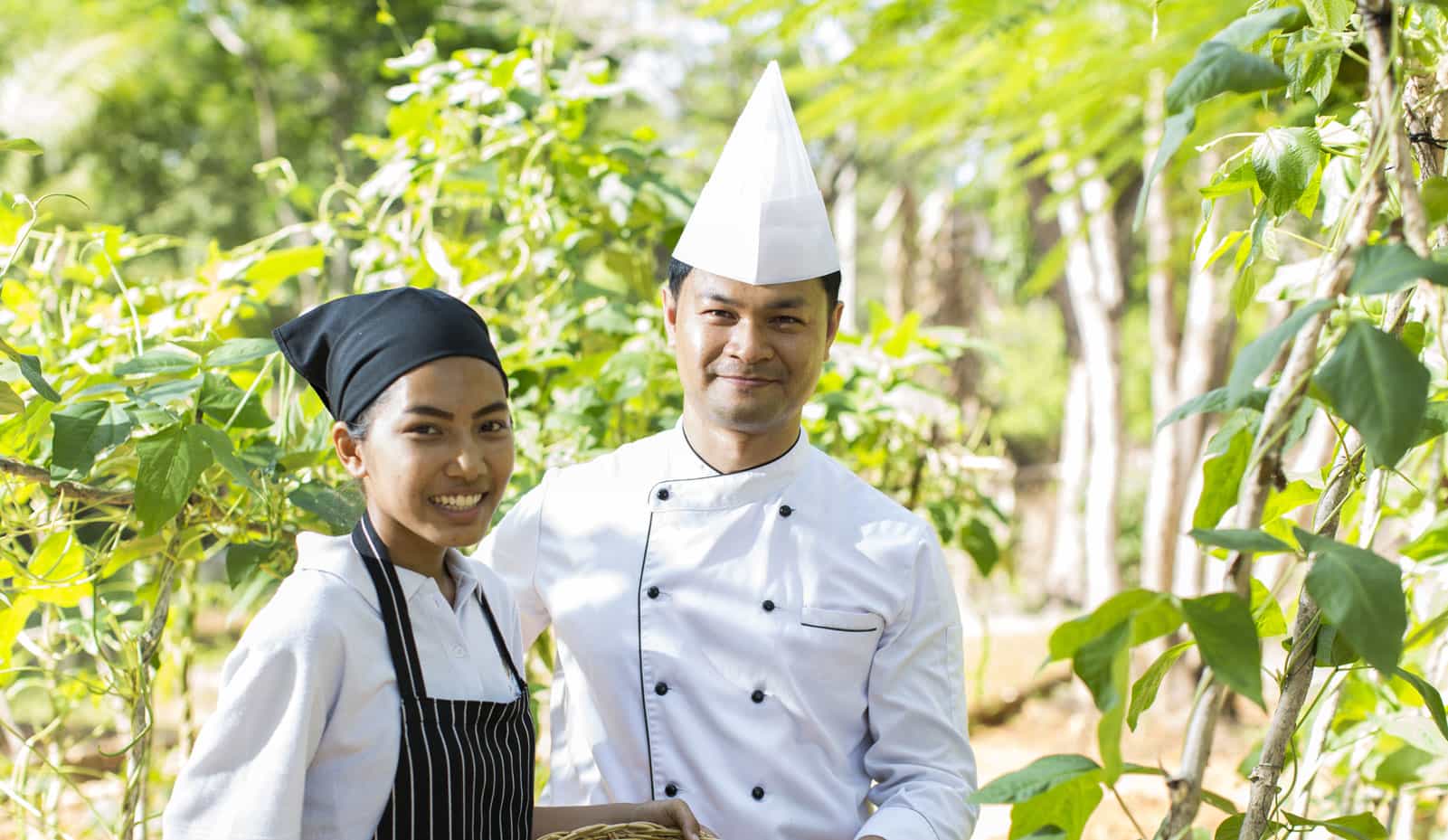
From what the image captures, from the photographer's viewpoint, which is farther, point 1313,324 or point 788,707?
point 788,707

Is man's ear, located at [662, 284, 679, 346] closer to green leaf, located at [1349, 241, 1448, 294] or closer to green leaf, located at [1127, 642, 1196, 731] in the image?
green leaf, located at [1127, 642, 1196, 731]

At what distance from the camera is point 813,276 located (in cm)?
157

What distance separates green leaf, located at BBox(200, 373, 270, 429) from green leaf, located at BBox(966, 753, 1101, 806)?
1.04 metres

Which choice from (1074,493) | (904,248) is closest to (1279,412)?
(1074,493)

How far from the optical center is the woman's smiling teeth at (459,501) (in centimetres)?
119

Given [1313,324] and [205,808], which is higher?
[1313,324]

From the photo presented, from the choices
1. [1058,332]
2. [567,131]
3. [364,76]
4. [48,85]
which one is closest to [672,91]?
[364,76]

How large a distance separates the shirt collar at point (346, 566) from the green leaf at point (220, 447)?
0.73ft

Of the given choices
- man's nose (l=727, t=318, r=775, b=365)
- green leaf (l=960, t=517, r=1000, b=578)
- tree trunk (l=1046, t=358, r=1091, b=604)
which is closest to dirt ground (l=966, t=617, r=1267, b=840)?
tree trunk (l=1046, t=358, r=1091, b=604)

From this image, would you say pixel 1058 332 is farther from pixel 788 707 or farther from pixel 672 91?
pixel 788 707

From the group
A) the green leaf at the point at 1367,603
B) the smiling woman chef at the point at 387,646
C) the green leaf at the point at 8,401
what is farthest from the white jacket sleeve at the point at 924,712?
the green leaf at the point at 8,401

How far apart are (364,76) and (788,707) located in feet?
30.8

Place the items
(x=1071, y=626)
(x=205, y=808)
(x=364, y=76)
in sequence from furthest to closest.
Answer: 1. (x=364, y=76)
2. (x=205, y=808)
3. (x=1071, y=626)

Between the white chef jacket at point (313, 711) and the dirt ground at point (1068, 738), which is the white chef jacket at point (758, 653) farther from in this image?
the dirt ground at point (1068, 738)
